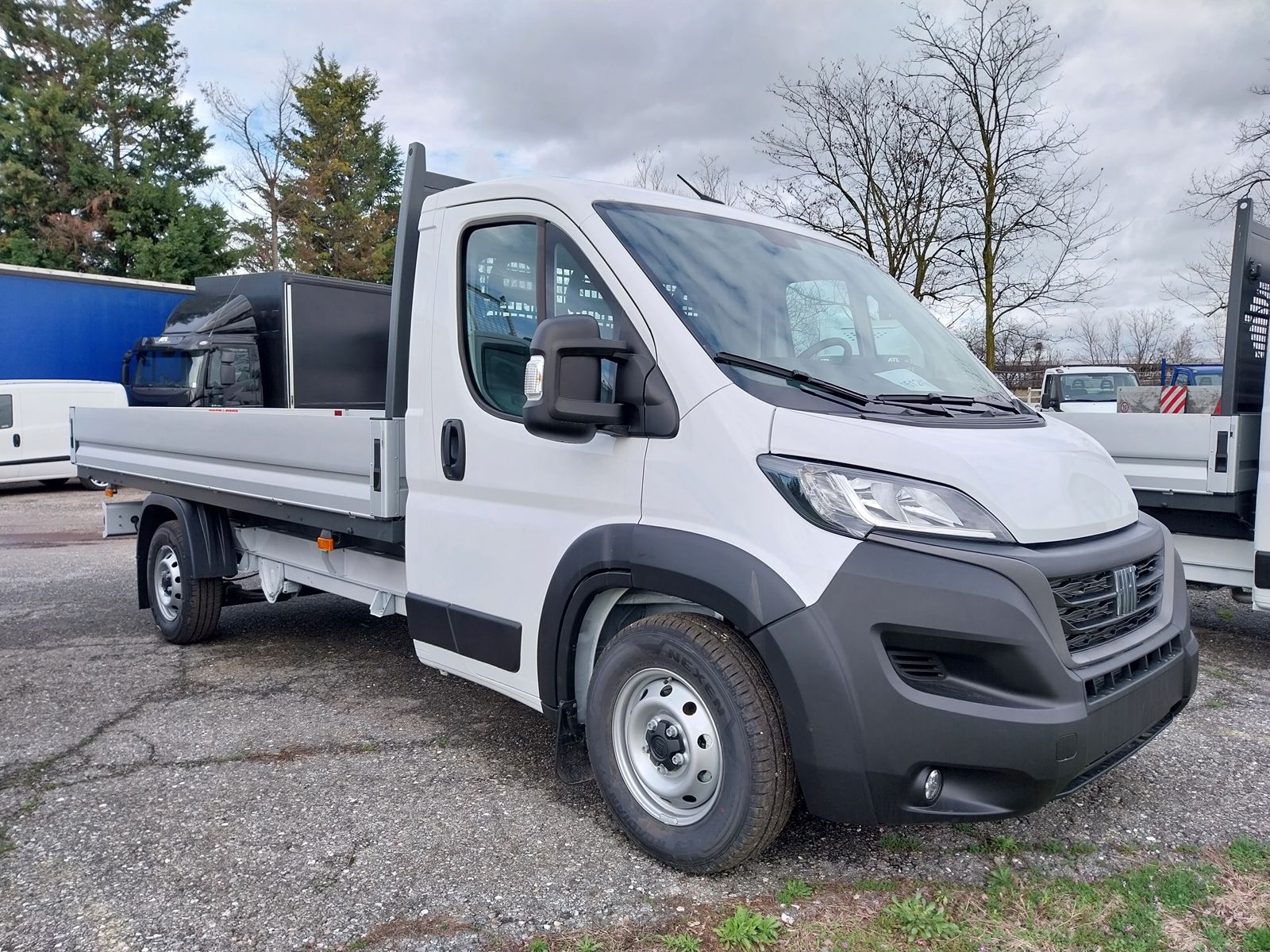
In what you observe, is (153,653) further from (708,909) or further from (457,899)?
(708,909)

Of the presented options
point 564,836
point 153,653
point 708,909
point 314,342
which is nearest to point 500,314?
point 564,836

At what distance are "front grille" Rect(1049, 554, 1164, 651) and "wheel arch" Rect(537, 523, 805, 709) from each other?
0.76 meters

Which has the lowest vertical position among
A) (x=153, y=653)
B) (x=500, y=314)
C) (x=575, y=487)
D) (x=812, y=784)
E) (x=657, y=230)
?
(x=153, y=653)

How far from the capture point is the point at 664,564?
291 cm

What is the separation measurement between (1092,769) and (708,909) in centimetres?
120

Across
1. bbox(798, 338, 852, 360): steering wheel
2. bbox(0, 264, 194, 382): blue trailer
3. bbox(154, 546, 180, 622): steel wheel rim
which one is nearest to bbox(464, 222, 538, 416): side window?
bbox(798, 338, 852, 360): steering wheel

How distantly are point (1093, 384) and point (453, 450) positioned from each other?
700 inches

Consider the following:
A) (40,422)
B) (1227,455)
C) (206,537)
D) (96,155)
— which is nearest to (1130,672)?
(1227,455)

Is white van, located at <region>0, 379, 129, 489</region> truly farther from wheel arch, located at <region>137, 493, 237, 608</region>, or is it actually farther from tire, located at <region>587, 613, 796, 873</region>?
tire, located at <region>587, 613, 796, 873</region>

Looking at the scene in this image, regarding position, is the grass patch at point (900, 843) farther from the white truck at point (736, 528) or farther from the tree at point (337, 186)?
the tree at point (337, 186)

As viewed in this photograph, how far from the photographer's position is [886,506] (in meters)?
Answer: 2.62

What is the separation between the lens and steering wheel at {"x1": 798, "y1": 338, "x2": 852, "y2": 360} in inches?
125

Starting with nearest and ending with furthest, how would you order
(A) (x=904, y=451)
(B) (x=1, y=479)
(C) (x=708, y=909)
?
(A) (x=904, y=451)
(C) (x=708, y=909)
(B) (x=1, y=479)

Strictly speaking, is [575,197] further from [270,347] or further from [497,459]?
[270,347]
